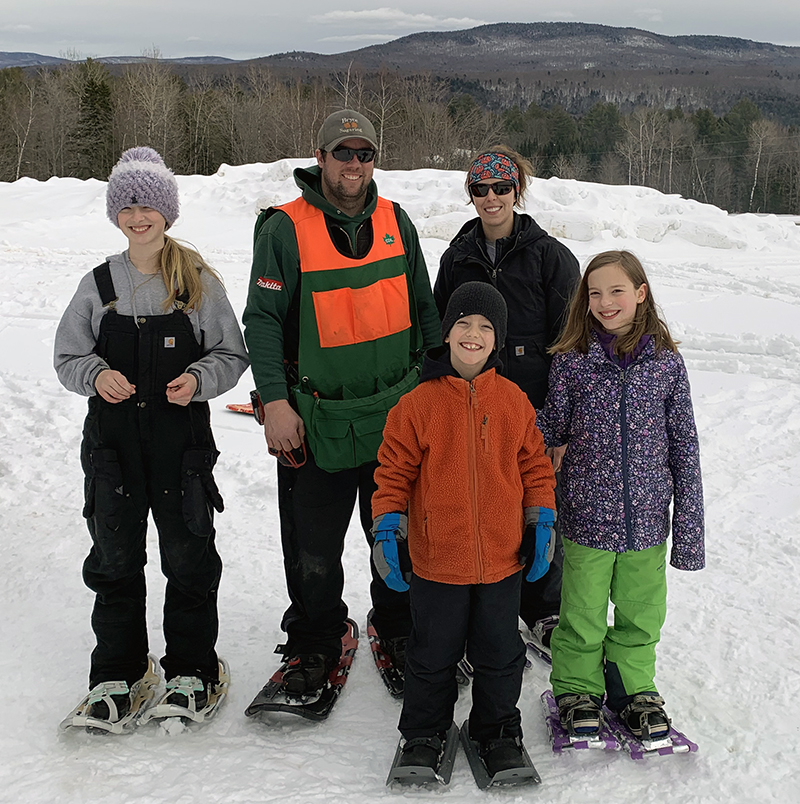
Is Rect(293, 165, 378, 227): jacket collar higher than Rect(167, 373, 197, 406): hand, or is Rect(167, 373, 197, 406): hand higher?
Rect(293, 165, 378, 227): jacket collar

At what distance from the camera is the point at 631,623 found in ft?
8.18

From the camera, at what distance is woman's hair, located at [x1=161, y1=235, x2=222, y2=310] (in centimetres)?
248

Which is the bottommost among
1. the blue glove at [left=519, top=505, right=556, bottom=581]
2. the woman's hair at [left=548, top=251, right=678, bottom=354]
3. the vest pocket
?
the blue glove at [left=519, top=505, right=556, bottom=581]

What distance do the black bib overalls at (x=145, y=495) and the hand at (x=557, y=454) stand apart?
1154 millimetres

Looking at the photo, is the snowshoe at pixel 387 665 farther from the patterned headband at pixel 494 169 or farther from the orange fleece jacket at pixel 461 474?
the patterned headband at pixel 494 169

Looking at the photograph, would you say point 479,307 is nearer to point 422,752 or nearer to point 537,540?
point 537,540

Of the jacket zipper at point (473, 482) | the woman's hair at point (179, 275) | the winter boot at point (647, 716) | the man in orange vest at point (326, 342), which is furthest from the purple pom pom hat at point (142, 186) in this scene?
the winter boot at point (647, 716)

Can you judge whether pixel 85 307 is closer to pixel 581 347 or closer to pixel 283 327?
pixel 283 327

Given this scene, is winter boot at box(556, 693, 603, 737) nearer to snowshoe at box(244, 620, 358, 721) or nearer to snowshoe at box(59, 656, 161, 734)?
snowshoe at box(244, 620, 358, 721)

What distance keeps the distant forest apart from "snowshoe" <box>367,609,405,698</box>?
31152 mm

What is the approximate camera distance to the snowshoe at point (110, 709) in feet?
8.09

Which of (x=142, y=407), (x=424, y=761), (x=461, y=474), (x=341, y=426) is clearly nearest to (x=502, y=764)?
(x=424, y=761)

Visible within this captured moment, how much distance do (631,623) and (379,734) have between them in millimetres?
919

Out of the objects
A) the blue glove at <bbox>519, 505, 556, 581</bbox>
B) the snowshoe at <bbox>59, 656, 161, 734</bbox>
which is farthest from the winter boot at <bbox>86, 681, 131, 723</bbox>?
the blue glove at <bbox>519, 505, 556, 581</bbox>
